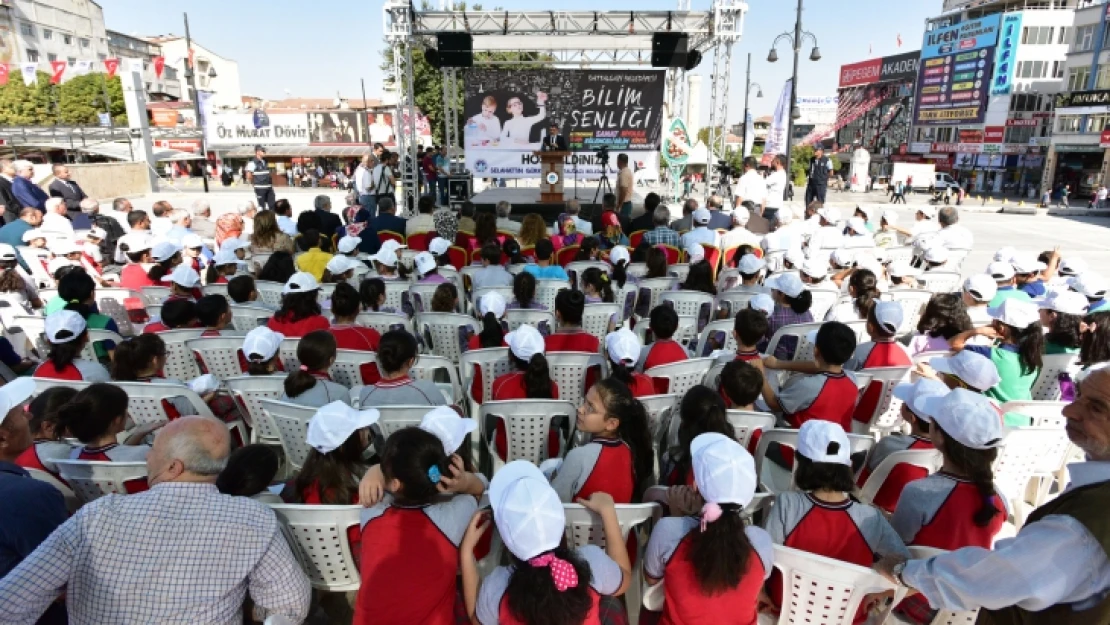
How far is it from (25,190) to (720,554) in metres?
10.9

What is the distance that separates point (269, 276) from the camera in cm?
570

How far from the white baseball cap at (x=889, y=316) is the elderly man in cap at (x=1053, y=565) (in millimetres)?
1830

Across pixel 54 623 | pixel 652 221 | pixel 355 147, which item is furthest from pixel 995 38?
pixel 54 623

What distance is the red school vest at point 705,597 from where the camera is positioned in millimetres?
1712

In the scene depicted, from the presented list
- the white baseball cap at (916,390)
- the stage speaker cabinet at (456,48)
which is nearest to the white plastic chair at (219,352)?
the white baseball cap at (916,390)

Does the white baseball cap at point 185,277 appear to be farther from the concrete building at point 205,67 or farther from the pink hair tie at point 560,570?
the concrete building at point 205,67

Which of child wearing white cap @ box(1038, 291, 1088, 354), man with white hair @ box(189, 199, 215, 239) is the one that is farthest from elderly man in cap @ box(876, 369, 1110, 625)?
man with white hair @ box(189, 199, 215, 239)

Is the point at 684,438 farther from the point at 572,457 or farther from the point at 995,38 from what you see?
the point at 995,38

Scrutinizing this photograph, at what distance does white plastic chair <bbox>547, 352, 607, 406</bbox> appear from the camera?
3.51 metres

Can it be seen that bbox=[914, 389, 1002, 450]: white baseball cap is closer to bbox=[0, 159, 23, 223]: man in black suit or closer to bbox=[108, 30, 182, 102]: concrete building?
bbox=[0, 159, 23, 223]: man in black suit

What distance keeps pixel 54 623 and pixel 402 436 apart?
1.25 meters

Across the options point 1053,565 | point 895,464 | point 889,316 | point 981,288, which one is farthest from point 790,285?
point 1053,565

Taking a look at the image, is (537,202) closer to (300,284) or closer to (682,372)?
(300,284)

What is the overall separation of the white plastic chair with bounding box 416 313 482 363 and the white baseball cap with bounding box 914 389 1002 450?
302 cm
